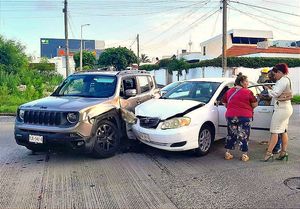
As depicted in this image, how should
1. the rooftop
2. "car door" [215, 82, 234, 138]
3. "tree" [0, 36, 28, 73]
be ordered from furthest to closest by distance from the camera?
1. the rooftop
2. "tree" [0, 36, 28, 73]
3. "car door" [215, 82, 234, 138]

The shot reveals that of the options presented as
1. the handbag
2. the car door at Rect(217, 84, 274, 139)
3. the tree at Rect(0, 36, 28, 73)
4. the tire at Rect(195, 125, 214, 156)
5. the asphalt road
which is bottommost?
the asphalt road

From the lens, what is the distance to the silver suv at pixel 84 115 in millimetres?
6312

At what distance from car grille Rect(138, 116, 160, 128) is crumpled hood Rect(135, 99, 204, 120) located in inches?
3.2

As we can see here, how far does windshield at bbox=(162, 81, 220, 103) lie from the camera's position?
7.49 meters

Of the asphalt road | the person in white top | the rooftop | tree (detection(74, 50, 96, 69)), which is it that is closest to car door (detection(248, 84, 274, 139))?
the asphalt road

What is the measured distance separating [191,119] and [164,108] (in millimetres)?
612

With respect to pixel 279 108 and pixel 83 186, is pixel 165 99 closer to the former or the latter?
pixel 279 108

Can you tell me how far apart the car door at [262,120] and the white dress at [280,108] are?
0.57 m

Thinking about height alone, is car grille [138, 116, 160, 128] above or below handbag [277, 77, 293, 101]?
below

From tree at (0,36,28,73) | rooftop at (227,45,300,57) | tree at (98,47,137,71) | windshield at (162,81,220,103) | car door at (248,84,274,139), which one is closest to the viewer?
car door at (248,84,274,139)

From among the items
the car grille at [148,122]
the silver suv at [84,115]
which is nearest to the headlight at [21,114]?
the silver suv at [84,115]

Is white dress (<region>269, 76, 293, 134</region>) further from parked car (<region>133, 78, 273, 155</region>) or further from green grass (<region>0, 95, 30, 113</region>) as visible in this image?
green grass (<region>0, 95, 30, 113</region>)

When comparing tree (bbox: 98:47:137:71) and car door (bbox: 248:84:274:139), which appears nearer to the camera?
car door (bbox: 248:84:274:139)

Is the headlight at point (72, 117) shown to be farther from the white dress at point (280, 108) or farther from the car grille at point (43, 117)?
the white dress at point (280, 108)
